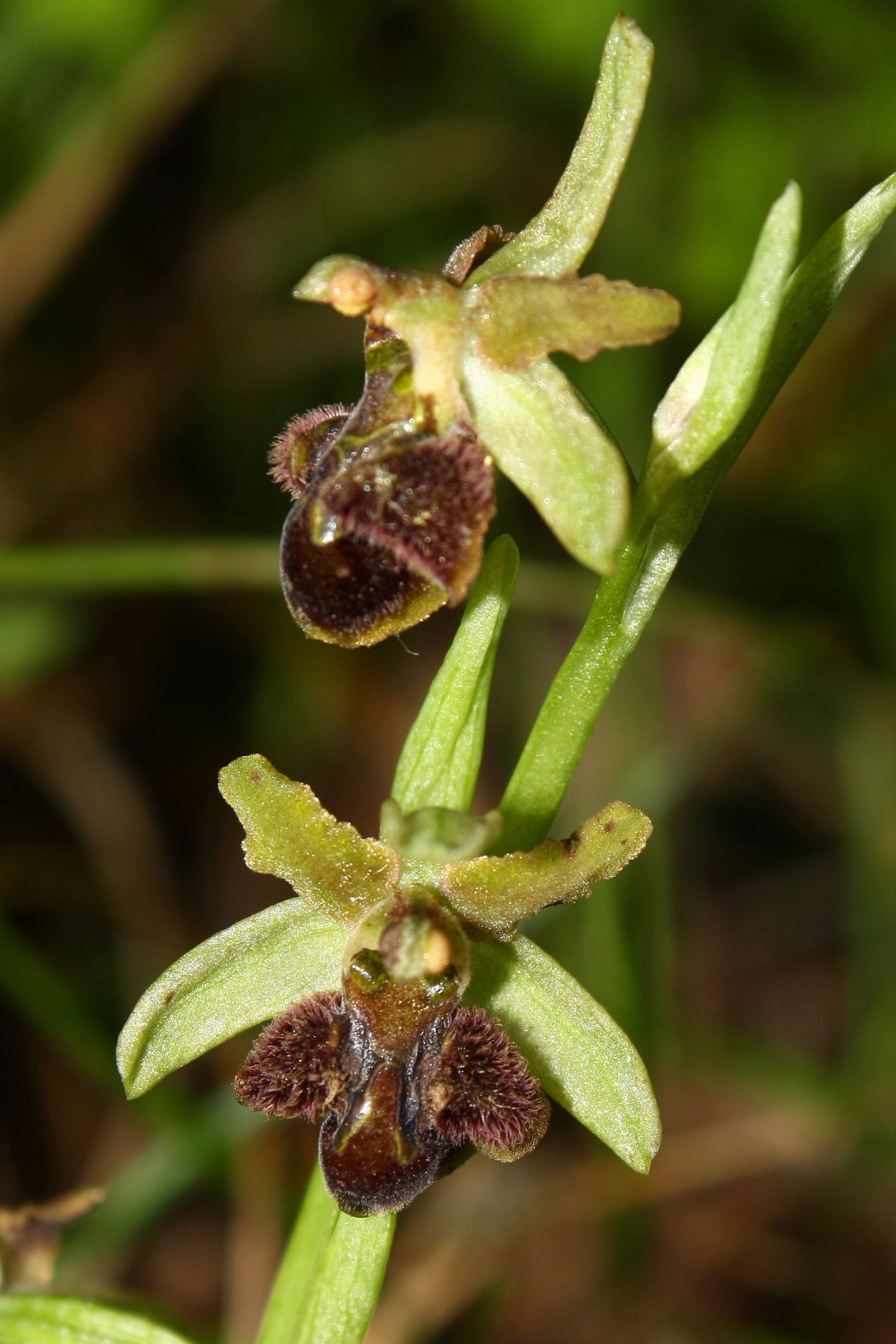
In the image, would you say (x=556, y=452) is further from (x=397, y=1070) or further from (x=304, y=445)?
(x=397, y=1070)

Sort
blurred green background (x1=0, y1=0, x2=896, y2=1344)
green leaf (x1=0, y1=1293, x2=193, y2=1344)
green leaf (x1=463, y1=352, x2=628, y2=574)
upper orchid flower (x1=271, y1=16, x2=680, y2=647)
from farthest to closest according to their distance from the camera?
blurred green background (x1=0, y1=0, x2=896, y2=1344) → green leaf (x1=0, y1=1293, x2=193, y2=1344) → upper orchid flower (x1=271, y1=16, x2=680, y2=647) → green leaf (x1=463, y1=352, x2=628, y2=574)

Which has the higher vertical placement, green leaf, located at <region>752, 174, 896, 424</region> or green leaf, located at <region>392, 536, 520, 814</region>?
green leaf, located at <region>752, 174, 896, 424</region>

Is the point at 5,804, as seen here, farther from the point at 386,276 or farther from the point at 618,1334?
the point at 386,276

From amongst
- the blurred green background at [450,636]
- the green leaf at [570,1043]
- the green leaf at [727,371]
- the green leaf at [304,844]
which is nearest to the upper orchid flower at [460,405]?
the green leaf at [727,371]

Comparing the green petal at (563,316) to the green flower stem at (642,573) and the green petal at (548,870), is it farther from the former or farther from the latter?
the green petal at (548,870)

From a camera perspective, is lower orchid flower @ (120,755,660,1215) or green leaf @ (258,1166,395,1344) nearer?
lower orchid flower @ (120,755,660,1215)

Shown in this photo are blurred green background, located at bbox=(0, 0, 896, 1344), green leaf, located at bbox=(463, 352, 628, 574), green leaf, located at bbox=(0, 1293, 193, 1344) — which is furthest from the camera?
blurred green background, located at bbox=(0, 0, 896, 1344)

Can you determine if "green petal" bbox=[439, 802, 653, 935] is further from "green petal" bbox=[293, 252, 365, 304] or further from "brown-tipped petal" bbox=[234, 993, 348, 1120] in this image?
"green petal" bbox=[293, 252, 365, 304]

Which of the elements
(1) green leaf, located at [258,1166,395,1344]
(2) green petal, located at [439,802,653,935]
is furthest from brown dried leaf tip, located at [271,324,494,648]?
(1) green leaf, located at [258,1166,395,1344]
